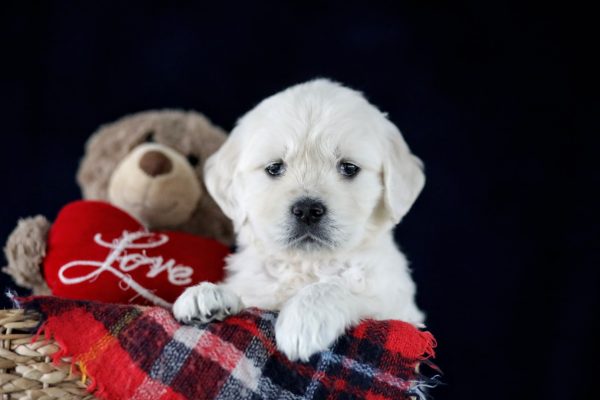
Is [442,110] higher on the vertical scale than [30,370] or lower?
higher

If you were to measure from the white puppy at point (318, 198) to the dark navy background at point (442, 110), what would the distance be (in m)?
1.15

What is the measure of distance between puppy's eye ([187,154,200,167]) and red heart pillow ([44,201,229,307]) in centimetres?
54

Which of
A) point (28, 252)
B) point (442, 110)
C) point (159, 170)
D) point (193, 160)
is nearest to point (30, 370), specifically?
Result: point (28, 252)

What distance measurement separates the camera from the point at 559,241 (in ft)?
10.3

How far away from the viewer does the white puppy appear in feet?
6.44

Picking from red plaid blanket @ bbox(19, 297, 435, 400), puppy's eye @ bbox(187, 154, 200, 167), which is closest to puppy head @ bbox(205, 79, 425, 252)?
red plaid blanket @ bbox(19, 297, 435, 400)

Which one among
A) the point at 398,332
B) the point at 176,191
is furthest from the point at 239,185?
the point at 398,332

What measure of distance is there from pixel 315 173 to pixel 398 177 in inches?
13.8

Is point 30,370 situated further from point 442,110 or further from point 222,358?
point 442,110

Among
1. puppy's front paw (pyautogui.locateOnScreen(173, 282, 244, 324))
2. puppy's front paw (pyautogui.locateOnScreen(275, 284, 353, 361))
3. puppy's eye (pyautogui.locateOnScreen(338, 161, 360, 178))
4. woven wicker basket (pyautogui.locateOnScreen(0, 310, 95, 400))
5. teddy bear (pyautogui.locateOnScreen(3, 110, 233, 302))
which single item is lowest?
woven wicker basket (pyautogui.locateOnScreen(0, 310, 95, 400))

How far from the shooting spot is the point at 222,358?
1547mm

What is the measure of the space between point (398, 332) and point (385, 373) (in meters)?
0.12

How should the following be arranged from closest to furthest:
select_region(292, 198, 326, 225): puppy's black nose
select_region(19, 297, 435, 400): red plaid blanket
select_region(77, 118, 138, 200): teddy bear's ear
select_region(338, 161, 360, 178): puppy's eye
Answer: select_region(19, 297, 435, 400): red plaid blanket → select_region(292, 198, 326, 225): puppy's black nose → select_region(338, 161, 360, 178): puppy's eye → select_region(77, 118, 138, 200): teddy bear's ear

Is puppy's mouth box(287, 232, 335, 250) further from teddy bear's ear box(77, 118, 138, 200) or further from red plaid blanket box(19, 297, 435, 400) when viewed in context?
teddy bear's ear box(77, 118, 138, 200)
